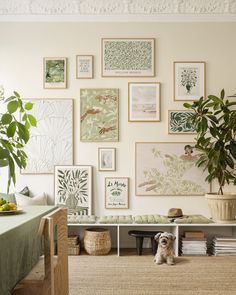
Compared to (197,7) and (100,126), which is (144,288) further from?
(197,7)

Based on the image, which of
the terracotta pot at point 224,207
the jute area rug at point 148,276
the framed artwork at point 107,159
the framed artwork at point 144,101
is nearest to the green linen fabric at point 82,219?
the jute area rug at point 148,276

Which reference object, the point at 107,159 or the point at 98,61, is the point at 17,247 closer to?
the point at 107,159

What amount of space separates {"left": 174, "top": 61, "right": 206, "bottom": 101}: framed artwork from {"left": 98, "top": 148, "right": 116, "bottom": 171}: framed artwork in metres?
1.10

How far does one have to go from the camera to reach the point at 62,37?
19.2ft

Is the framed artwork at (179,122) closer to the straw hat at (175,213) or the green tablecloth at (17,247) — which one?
the straw hat at (175,213)

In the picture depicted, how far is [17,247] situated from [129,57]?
3806 millimetres

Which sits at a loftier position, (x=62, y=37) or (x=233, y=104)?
(x=62, y=37)

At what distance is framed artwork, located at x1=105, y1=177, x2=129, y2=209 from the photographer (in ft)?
19.0

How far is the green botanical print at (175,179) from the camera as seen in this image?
5.76 meters

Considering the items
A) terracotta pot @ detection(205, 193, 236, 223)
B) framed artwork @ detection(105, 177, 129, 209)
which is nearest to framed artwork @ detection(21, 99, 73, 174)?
framed artwork @ detection(105, 177, 129, 209)

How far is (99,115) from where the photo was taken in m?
5.81

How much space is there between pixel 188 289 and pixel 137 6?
3.63 m

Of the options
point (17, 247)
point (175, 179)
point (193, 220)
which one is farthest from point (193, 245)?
point (17, 247)

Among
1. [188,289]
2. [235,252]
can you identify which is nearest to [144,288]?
[188,289]
